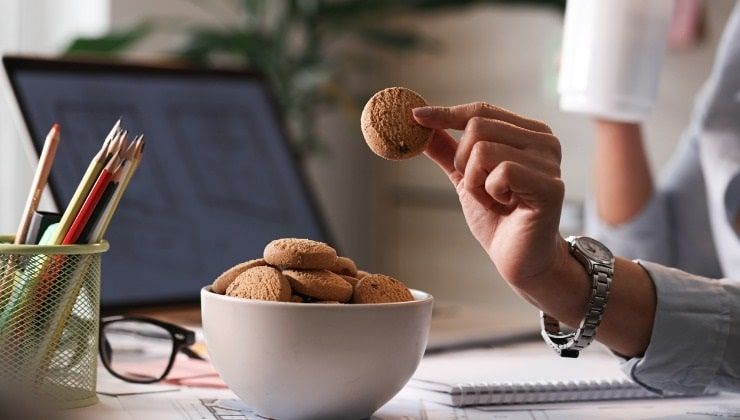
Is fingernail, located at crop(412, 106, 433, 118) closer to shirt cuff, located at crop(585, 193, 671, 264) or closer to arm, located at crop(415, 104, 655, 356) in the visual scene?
arm, located at crop(415, 104, 655, 356)

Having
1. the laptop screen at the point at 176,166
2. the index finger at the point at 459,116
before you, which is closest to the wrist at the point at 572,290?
the index finger at the point at 459,116

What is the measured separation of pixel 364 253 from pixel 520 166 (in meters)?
2.21

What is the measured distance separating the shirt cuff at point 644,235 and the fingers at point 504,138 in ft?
2.02

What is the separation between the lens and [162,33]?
2256 millimetres

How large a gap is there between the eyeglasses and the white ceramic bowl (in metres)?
0.15

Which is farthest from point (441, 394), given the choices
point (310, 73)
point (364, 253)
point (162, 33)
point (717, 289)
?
point (364, 253)

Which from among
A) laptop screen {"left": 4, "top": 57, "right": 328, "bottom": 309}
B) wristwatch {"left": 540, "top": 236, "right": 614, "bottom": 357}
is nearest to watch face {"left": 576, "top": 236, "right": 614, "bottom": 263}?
wristwatch {"left": 540, "top": 236, "right": 614, "bottom": 357}

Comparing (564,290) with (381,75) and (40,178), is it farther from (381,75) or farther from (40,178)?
(381,75)

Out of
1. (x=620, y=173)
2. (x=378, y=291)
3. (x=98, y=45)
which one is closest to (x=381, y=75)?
(x=98, y=45)

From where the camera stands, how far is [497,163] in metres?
0.60

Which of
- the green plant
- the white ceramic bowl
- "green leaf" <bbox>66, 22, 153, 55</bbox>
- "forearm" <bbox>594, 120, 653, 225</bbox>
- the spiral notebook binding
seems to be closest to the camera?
the white ceramic bowl

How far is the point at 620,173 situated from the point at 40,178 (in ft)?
2.51

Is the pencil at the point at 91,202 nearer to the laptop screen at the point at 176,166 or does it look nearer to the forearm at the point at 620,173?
the laptop screen at the point at 176,166

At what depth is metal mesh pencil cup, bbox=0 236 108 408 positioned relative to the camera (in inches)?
23.6
